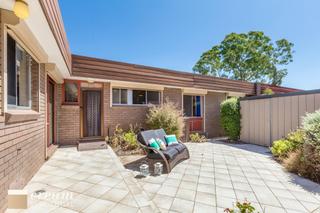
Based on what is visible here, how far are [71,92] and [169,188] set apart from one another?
5.59m

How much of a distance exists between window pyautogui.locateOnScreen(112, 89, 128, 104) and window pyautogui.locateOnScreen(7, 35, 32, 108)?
391cm

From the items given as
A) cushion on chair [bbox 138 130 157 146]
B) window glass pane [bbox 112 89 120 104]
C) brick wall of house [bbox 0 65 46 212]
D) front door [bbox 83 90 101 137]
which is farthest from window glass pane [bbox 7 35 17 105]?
window glass pane [bbox 112 89 120 104]

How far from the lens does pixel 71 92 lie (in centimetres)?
680

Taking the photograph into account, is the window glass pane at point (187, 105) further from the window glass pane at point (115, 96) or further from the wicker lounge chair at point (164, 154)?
the wicker lounge chair at point (164, 154)

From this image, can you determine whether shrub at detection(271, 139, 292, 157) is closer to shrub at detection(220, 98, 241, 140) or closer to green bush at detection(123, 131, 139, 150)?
shrub at detection(220, 98, 241, 140)

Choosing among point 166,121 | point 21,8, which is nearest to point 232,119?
point 166,121

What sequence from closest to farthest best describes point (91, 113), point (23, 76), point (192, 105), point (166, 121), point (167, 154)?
1. point (23, 76)
2. point (167, 154)
3. point (166, 121)
4. point (91, 113)
5. point (192, 105)

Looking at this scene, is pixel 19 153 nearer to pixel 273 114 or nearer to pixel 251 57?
pixel 273 114

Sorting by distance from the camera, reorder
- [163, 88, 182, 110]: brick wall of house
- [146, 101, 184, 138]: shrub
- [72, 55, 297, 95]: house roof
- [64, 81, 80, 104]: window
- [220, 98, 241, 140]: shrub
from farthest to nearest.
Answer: [163, 88, 182, 110]: brick wall of house < [220, 98, 241, 140]: shrub < [146, 101, 184, 138]: shrub < [64, 81, 80, 104]: window < [72, 55, 297, 95]: house roof

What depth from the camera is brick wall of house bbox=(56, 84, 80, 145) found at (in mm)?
6555

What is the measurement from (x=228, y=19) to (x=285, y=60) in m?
13.6

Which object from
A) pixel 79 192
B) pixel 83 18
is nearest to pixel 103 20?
pixel 83 18

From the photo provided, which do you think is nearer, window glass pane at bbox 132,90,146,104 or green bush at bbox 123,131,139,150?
green bush at bbox 123,131,139,150

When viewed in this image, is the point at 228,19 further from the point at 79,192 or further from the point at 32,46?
the point at 79,192
